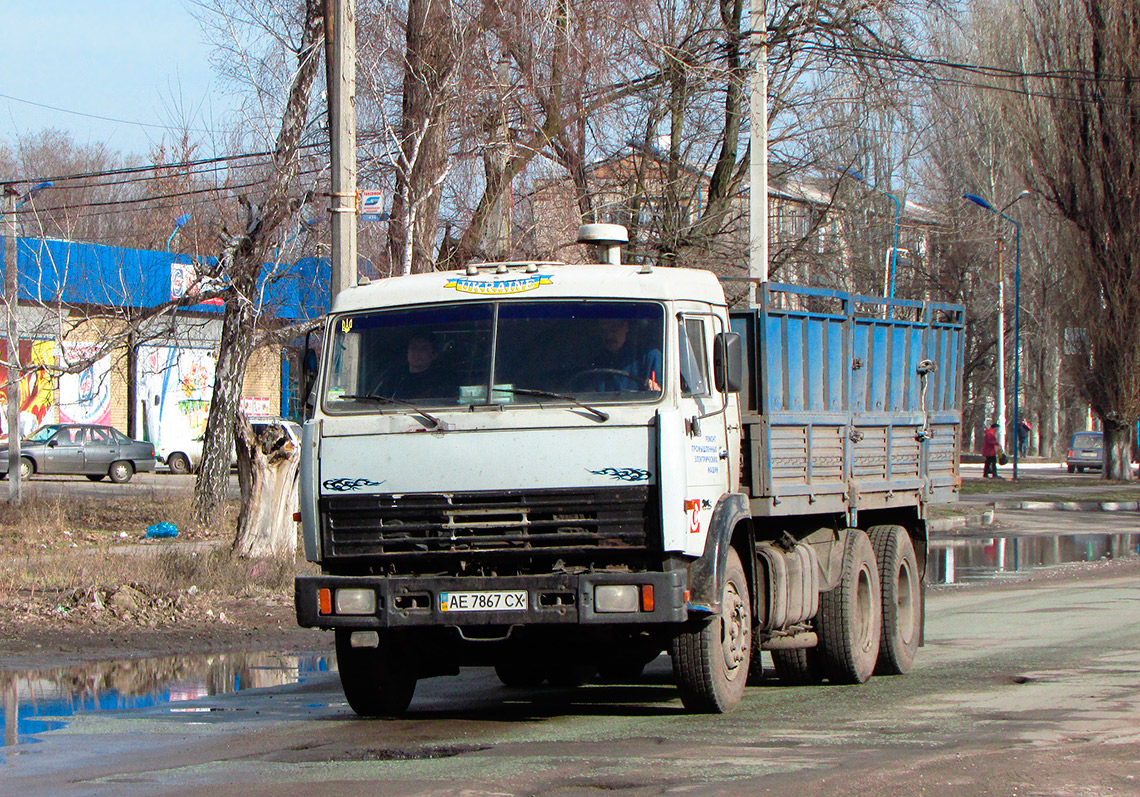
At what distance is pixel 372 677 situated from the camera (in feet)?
27.3

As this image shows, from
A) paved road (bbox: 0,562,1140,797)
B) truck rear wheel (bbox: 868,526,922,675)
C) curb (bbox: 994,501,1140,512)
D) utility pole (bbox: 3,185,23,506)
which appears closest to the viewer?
paved road (bbox: 0,562,1140,797)

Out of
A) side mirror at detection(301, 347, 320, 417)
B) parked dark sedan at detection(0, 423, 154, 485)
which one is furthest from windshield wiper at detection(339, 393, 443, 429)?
parked dark sedan at detection(0, 423, 154, 485)

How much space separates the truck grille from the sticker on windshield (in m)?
1.29

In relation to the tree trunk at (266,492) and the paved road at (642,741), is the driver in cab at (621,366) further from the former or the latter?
the tree trunk at (266,492)

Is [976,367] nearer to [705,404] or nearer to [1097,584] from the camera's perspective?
[1097,584]

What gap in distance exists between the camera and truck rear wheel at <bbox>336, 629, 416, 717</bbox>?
8.23 m

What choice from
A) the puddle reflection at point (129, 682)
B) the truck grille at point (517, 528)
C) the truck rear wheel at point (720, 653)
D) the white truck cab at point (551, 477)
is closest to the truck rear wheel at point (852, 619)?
the white truck cab at point (551, 477)

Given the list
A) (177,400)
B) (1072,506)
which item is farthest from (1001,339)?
(177,400)

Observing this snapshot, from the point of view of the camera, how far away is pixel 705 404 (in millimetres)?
7797

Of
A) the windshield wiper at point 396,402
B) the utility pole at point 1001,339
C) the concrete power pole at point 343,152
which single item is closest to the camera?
the windshield wiper at point 396,402

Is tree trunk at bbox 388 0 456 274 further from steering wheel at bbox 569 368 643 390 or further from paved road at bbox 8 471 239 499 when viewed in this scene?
paved road at bbox 8 471 239 499

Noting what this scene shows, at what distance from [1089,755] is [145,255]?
25.8 m

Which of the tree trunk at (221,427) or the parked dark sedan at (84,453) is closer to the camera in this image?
the tree trunk at (221,427)

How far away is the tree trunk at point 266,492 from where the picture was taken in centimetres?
1548
